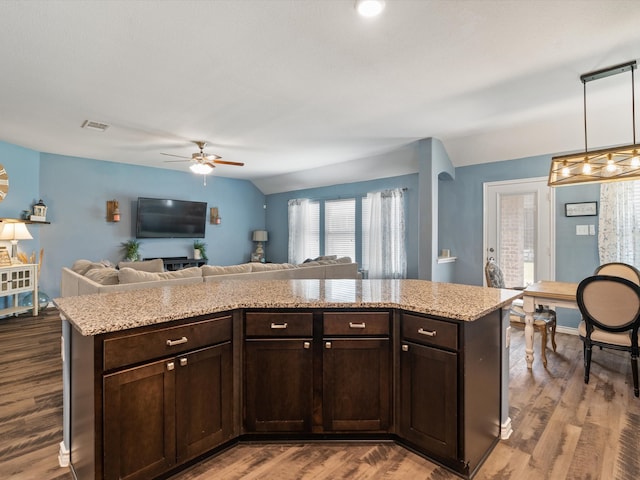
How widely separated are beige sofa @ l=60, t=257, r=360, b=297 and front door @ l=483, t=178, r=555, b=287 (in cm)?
232

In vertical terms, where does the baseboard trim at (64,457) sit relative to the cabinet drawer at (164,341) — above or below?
below

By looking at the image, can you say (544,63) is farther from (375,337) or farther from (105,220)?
(105,220)

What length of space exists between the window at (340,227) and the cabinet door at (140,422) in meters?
5.60

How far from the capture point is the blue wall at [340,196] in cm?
Answer: 614

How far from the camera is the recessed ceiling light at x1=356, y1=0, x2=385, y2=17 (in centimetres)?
199

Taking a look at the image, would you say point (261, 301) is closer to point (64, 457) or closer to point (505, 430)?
point (64, 457)

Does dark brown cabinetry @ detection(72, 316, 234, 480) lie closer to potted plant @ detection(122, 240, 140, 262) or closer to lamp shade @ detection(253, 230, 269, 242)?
potted plant @ detection(122, 240, 140, 262)

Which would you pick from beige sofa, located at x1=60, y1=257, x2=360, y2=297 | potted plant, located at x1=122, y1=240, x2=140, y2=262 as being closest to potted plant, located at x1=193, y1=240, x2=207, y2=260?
potted plant, located at x1=122, y1=240, x2=140, y2=262

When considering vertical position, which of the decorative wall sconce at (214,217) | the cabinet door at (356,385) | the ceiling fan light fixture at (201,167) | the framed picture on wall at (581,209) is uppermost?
the ceiling fan light fixture at (201,167)

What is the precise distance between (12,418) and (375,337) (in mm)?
2580

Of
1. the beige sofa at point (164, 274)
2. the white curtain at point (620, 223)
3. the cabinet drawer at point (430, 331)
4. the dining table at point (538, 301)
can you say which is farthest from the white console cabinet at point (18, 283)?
the white curtain at point (620, 223)

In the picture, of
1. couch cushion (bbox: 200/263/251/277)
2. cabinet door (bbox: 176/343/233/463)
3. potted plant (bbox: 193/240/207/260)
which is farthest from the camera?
potted plant (bbox: 193/240/207/260)

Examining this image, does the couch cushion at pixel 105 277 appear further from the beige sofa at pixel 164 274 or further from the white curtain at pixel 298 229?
the white curtain at pixel 298 229

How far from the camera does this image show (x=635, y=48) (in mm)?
2562
